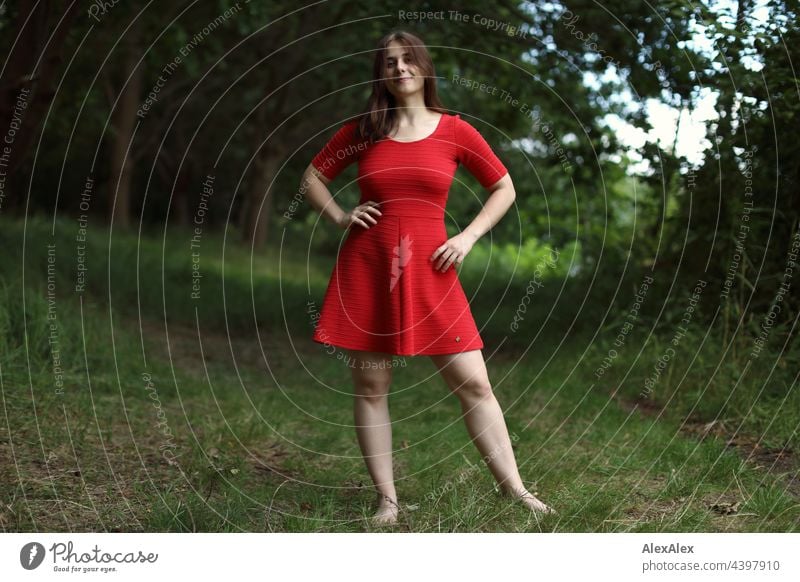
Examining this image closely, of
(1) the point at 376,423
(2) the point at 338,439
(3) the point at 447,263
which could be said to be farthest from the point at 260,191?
(3) the point at 447,263

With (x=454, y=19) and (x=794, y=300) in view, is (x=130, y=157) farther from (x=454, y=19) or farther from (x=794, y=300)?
(x=794, y=300)

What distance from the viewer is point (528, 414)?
5836mm

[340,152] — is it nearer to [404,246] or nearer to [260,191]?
[404,246]

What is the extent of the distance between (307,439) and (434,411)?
1.00 meters

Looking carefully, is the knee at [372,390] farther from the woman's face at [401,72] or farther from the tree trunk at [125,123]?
the tree trunk at [125,123]

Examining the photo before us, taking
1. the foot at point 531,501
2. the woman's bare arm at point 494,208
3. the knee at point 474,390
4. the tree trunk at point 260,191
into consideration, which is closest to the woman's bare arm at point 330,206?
the woman's bare arm at point 494,208

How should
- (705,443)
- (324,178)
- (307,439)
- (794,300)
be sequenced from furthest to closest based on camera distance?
(794,300), (307,439), (705,443), (324,178)

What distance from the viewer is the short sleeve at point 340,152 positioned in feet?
12.7

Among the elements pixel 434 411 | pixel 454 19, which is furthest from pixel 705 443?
pixel 454 19

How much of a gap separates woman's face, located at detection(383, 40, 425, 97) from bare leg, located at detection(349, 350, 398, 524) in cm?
107

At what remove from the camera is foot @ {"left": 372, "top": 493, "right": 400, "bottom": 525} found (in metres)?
3.82

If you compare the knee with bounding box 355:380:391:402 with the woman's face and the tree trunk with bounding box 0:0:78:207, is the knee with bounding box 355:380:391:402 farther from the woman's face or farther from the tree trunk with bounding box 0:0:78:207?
the tree trunk with bounding box 0:0:78:207

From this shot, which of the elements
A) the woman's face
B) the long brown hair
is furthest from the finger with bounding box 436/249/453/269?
the woman's face

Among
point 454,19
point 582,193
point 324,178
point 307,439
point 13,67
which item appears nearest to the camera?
point 324,178
